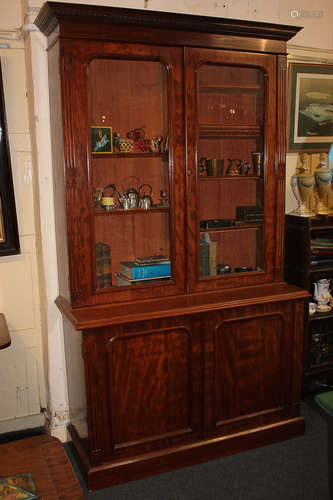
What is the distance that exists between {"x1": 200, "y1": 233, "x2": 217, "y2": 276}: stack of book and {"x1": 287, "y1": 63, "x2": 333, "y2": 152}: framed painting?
3.64 feet

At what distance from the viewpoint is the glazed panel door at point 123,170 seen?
221 centimetres

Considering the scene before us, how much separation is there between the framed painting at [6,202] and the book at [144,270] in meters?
0.63

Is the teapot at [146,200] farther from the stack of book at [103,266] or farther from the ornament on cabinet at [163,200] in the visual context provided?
the stack of book at [103,266]

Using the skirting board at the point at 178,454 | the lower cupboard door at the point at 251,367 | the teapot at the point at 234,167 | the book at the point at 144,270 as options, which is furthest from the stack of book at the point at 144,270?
the skirting board at the point at 178,454

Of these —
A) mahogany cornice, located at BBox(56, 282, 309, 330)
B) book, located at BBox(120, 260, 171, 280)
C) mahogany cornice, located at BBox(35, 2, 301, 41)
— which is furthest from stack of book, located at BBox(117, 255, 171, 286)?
mahogany cornice, located at BBox(35, 2, 301, 41)

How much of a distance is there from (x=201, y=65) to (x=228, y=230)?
893 mm

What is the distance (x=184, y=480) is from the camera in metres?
2.39

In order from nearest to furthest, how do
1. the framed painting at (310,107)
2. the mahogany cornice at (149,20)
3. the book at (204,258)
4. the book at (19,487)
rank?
the book at (19,487)
the mahogany cornice at (149,20)
the book at (204,258)
the framed painting at (310,107)

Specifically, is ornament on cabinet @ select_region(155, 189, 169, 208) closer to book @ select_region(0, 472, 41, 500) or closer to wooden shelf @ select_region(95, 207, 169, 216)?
wooden shelf @ select_region(95, 207, 169, 216)

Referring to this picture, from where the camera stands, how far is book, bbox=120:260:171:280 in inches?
96.7

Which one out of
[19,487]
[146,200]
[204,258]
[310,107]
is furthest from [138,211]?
[310,107]

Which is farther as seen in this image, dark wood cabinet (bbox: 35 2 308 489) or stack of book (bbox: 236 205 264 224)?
stack of book (bbox: 236 205 264 224)

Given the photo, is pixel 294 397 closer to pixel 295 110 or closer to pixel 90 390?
pixel 90 390

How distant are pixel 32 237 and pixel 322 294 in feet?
6.25
